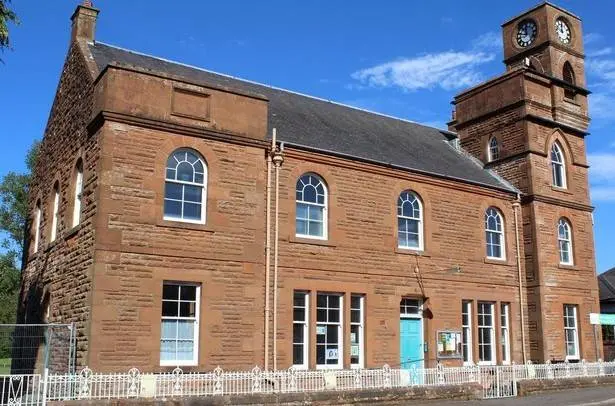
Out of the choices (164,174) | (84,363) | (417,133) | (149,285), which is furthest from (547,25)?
(84,363)

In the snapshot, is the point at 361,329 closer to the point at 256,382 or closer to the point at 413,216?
the point at 413,216

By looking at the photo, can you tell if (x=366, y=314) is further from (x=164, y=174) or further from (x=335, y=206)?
(x=164, y=174)

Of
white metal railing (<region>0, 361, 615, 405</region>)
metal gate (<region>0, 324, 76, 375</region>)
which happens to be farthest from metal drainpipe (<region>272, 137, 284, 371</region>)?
metal gate (<region>0, 324, 76, 375</region>)

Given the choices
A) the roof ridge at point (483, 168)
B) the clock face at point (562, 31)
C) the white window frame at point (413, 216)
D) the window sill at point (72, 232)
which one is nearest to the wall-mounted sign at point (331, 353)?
the white window frame at point (413, 216)

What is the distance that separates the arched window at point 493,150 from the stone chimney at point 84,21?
1635 cm

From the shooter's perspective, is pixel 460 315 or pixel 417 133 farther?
pixel 417 133

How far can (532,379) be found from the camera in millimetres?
20312

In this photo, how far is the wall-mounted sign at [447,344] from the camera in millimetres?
21766

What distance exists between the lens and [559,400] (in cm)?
1814

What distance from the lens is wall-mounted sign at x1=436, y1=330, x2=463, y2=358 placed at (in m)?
21.8

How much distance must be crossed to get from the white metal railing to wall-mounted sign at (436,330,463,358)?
1.42 m

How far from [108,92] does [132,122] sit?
3.14ft

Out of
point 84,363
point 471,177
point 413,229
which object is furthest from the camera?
point 471,177

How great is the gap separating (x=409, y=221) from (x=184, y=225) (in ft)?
27.7
